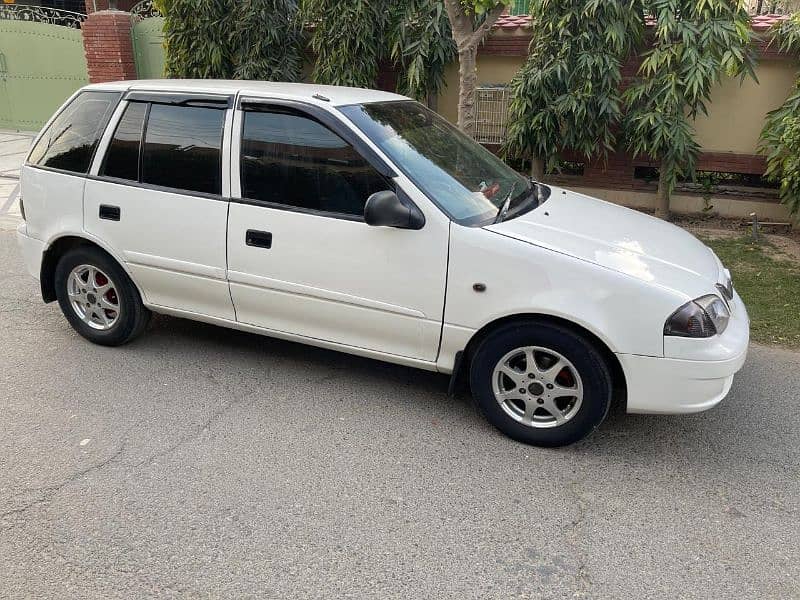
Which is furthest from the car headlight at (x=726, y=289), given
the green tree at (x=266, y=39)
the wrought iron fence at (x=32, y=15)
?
the wrought iron fence at (x=32, y=15)

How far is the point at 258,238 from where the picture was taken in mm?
3914

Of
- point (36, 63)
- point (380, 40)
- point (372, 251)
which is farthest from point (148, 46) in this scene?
point (372, 251)

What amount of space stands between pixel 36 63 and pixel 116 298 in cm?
1138

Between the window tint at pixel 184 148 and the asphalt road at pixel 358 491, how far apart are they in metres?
1.24

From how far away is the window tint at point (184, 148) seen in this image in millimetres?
4070

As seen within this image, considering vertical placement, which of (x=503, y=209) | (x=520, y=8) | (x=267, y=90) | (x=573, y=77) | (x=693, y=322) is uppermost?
(x=520, y=8)

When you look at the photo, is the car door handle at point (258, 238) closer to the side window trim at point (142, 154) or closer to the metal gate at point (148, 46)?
the side window trim at point (142, 154)

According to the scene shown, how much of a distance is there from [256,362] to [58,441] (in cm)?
134

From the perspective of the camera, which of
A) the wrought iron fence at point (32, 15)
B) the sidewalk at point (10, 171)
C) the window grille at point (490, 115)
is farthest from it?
the wrought iron fence at point (32, 15)

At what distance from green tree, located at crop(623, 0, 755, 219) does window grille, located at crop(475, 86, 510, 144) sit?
1601 mm

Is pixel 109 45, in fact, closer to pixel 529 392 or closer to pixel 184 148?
pixel 184 148

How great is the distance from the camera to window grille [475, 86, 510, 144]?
848 centimetres

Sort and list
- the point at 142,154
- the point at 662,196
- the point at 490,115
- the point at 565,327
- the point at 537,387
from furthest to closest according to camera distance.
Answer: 1. the point at 490,115
2. the point at 662,196
3. the point at 142,154
4. the point at 537,387
5. the point at 565,327

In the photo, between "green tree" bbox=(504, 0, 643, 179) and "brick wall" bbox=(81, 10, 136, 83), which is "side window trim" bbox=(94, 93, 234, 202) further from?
"brick wall" bbox=(81, 10, 136, 83)
